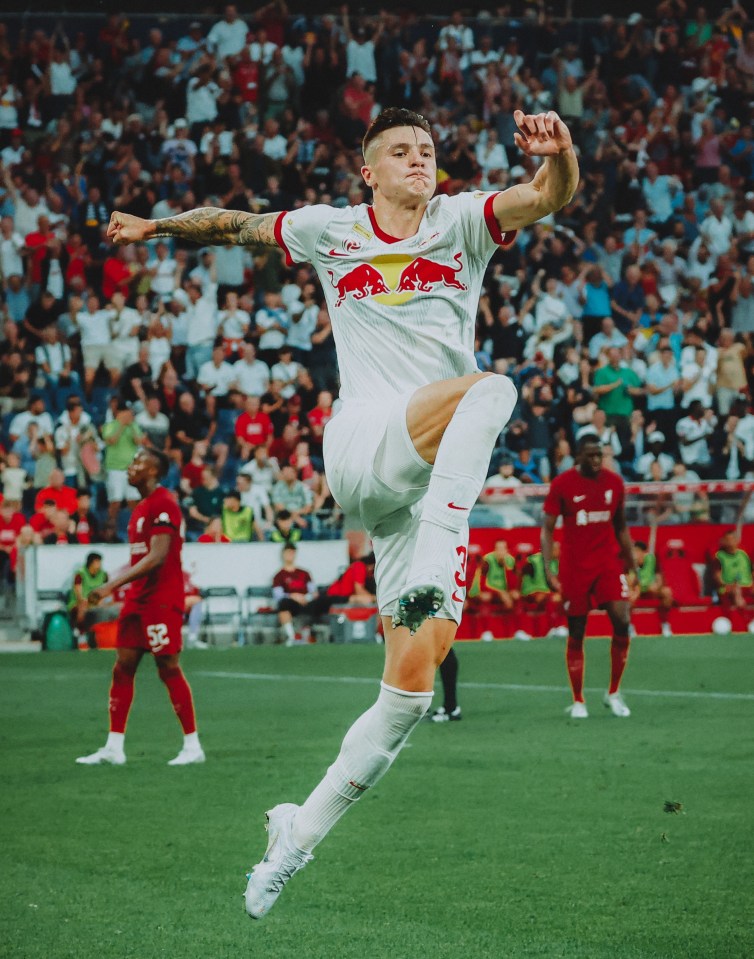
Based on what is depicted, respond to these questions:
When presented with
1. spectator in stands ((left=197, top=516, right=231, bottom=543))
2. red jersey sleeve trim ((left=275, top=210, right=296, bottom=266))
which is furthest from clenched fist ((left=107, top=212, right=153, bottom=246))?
spectator in stands ((left=197, top=516, right=231, bottom=543))

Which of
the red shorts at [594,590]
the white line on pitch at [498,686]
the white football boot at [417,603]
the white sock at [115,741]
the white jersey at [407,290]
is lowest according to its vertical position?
the white line on pitch at [498,686]

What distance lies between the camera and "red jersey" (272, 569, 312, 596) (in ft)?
64.3

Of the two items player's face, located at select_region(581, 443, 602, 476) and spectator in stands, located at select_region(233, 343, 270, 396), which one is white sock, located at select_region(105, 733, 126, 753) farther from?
spectator in stands, located at select_region(233, 343, 270, 396)

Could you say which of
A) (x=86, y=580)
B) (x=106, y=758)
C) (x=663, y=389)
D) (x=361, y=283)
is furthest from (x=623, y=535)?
(x=663, y=389)

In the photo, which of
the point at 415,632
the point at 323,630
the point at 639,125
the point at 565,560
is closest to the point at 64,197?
the point at 323,630

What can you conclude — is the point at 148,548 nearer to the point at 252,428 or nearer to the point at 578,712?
the point at 578,712

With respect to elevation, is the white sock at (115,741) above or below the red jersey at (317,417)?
below

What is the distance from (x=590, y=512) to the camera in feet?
44.4

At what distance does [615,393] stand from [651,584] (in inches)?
132

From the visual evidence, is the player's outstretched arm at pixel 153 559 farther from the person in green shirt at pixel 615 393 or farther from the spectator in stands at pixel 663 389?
the spectator in stands at pixel 663 389

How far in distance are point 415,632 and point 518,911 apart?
2.06 meters

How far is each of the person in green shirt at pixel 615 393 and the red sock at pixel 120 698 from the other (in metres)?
12.7

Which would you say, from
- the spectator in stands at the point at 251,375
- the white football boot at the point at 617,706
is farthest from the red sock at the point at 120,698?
the spectator in stands at the point at 251,375

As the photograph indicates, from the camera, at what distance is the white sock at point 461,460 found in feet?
16.6
